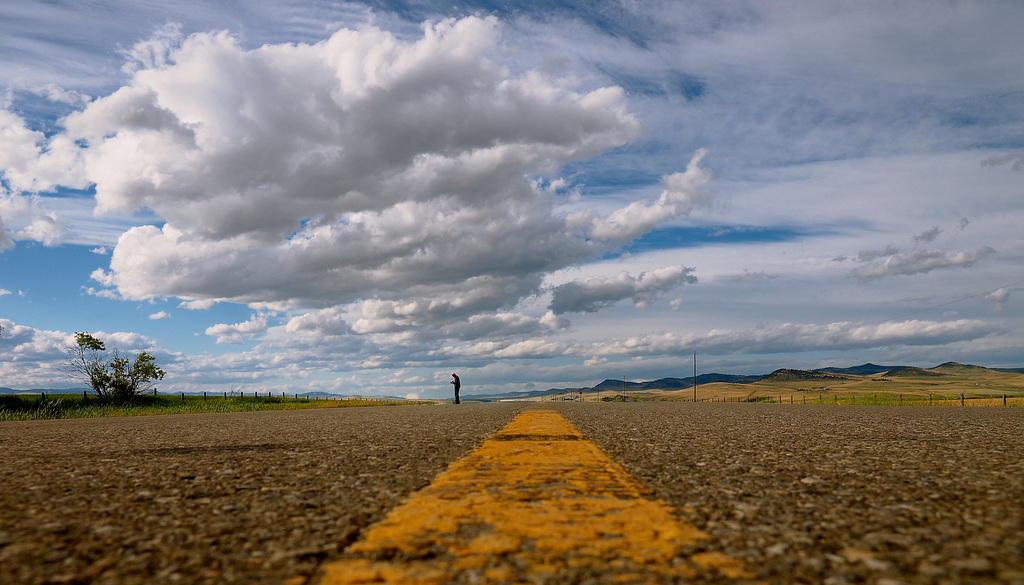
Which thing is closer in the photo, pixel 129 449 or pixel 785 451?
pixel 785 451

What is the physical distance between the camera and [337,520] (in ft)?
8.07

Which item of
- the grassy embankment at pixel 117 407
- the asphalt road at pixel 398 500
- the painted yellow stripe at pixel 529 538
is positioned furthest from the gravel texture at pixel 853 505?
the grassy embankment at pixel 117 407

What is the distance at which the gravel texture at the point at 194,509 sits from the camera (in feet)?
6.21

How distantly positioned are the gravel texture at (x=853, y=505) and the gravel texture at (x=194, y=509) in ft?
5.00

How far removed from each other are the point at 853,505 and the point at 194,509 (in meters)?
3.21

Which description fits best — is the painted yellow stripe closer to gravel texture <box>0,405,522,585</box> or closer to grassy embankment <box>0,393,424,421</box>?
gravel texture <box>0,405,522,585</box>

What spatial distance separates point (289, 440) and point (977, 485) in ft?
20.4

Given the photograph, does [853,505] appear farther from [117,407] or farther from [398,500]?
[117,407]

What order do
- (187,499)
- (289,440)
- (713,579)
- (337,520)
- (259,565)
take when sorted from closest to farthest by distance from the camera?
(713,579) < (259,565) < (337,520) < (187,499) < (289,440)

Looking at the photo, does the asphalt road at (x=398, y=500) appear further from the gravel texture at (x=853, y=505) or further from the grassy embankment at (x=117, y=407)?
the grassy embankment at (x=117, y=407)

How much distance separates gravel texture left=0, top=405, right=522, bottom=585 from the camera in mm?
1894

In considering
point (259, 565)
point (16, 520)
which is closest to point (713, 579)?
point (259, 565)

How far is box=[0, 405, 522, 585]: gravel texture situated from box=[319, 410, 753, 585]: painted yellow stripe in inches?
7.6

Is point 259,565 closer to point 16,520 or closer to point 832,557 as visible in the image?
point 16,520
